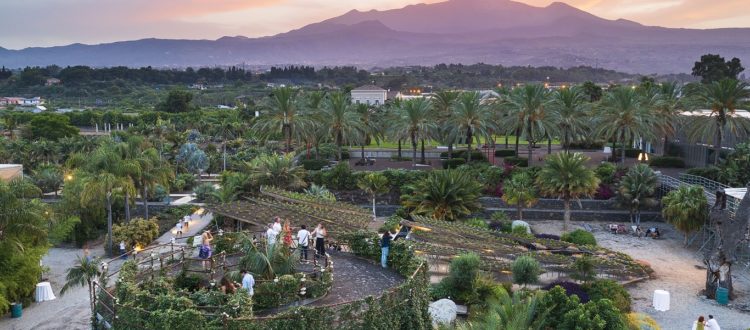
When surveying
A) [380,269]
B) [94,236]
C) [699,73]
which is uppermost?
[699,73]

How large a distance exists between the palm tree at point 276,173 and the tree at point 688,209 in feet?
63.8

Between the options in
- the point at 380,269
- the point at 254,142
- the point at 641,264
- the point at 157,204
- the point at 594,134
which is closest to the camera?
the point at 380,269

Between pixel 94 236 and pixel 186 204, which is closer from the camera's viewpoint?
pixel 94 236

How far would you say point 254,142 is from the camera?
65938 millimetres

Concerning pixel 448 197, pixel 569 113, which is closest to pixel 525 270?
pixel 448 197

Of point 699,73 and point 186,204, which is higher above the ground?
point 699,73

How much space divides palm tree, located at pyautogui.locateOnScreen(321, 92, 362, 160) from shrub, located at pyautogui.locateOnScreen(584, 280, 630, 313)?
27.2 meters

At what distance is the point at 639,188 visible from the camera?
3366cm

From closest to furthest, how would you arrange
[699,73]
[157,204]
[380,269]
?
1. [380,269]
2. [157,204]
3. [699,73]

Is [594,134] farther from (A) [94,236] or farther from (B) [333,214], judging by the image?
(A) [94,236]

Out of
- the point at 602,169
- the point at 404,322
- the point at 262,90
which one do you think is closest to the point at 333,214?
the point at 404,322

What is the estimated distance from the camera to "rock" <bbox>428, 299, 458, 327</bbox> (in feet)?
63.7

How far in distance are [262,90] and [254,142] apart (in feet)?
322

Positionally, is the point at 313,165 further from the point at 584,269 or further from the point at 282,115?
the point at 584,269
